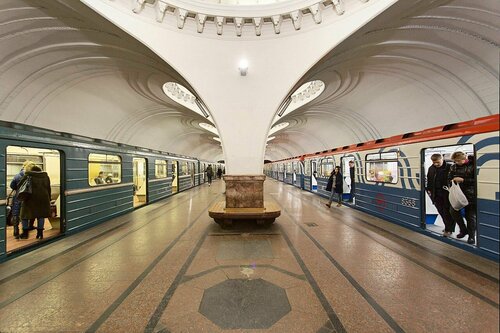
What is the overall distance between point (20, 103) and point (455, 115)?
30.6 ft

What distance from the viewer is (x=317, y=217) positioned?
746cm

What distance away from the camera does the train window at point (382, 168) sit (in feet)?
20.2

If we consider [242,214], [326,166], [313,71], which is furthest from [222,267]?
[326,166]

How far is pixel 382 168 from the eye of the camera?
23.0ft

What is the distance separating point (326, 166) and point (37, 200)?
11.3 meters

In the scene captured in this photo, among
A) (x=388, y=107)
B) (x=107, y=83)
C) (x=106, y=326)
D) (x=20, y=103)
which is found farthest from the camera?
(x=107, y=83)

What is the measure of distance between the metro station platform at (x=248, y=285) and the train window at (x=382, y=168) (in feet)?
6.22

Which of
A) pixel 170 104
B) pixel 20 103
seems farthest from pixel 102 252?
pixel 170 104

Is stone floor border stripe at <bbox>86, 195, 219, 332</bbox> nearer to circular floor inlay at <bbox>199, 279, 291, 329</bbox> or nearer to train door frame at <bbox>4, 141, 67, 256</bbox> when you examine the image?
circular floor inlay at <bbox>199, 279, 291, 329</bbox>

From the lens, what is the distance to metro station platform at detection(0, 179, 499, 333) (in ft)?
8.12

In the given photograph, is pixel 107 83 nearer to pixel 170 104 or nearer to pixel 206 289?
pixel 170 104

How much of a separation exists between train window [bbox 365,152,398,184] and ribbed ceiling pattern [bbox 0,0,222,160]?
6.41m

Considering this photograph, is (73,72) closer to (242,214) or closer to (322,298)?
(242,214)

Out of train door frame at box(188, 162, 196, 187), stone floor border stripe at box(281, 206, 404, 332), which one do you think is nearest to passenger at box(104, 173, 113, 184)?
stone floor border stripe at box(281, 206, 404, 332)
